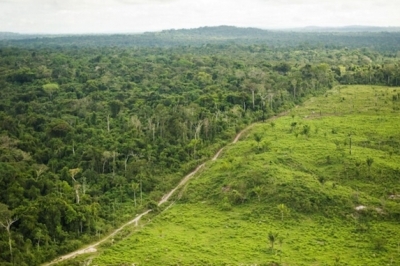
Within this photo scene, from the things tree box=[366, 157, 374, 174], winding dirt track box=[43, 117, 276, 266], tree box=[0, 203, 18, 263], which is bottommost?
winding dirt track box=[43, 117, 276, 266]

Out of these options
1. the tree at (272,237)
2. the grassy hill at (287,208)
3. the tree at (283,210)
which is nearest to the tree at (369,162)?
the grassy hill at (287,208)

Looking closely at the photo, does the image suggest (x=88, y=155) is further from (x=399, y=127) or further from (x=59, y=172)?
(x=399, y=127)

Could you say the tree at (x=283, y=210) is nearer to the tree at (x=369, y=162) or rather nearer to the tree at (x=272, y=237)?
the tree at (x=272, y=237)

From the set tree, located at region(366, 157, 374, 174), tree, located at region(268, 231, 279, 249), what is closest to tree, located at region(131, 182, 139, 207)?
tree, located at region(268, 231, 279, 249)

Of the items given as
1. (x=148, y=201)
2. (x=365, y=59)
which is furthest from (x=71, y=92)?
(x=365, y=59)

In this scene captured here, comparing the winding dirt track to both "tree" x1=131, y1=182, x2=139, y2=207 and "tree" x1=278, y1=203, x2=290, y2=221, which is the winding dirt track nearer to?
"tree" x1=131, y1=182, x2=139, y2=207
